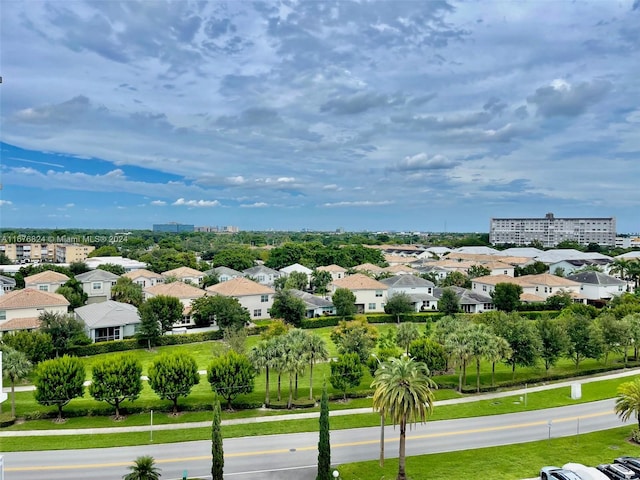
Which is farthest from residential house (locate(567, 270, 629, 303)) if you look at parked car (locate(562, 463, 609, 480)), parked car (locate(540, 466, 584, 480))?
parked car (locate(540, 466, 584, 480))

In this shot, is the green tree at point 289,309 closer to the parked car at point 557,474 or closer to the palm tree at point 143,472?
the palm tree at point 143,472

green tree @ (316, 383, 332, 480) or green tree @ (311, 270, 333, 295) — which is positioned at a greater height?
green tree @ (311, 270, 333, 295)

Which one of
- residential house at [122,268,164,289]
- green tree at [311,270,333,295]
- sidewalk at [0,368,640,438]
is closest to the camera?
sidewalk at [0,368,640,438]

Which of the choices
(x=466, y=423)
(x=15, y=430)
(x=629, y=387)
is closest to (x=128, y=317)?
(x=15, y=430)

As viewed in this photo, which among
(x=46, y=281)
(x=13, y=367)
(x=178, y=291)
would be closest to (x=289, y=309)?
(x=178, y=291)

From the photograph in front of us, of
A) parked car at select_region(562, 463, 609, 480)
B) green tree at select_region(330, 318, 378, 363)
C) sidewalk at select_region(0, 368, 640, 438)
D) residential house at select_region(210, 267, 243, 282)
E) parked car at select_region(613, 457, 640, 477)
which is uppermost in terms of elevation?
residential house at select_region(210, 267, 243, 282)

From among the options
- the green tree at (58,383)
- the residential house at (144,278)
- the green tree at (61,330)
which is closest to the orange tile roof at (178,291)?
the residential house at (144,278)

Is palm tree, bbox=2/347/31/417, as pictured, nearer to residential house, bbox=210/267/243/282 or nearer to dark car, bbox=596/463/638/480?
dark car, bbox=596/463/638/480
